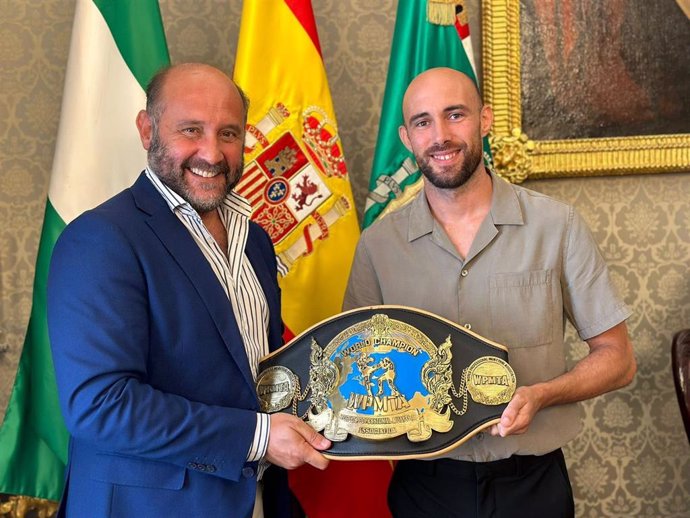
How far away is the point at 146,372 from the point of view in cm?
156

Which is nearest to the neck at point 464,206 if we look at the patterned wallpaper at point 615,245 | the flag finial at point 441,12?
the flag finial at point 441,12

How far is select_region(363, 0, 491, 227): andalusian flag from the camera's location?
259 centimetres

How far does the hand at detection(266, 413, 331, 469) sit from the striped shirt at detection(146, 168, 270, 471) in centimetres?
3

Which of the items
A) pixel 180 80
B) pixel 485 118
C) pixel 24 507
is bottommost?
pixel 24 507

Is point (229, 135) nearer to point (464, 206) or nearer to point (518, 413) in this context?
point (464, 206)

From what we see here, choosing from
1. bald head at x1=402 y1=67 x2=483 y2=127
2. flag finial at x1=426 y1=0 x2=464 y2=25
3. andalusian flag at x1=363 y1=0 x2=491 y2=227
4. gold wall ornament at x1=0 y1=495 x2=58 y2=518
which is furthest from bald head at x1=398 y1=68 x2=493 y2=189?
gold wall ornament at x1=0 y1=495 x2=58 y2=518

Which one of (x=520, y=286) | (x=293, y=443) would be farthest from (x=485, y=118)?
(x=293, y=443)

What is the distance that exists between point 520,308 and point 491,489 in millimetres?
453

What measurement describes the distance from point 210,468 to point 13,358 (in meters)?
1.48

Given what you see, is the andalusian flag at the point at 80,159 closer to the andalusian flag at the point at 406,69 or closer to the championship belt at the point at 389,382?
the andalusian flag at the point at 406,69

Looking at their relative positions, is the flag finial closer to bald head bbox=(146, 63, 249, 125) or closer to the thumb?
bald head bbox=(146, 63, 249, 125)

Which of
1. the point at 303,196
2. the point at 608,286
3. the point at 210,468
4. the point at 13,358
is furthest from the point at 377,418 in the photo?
the point at 13,358

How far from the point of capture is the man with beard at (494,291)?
189cm

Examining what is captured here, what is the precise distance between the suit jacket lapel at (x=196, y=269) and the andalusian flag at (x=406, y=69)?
0.99 metres
